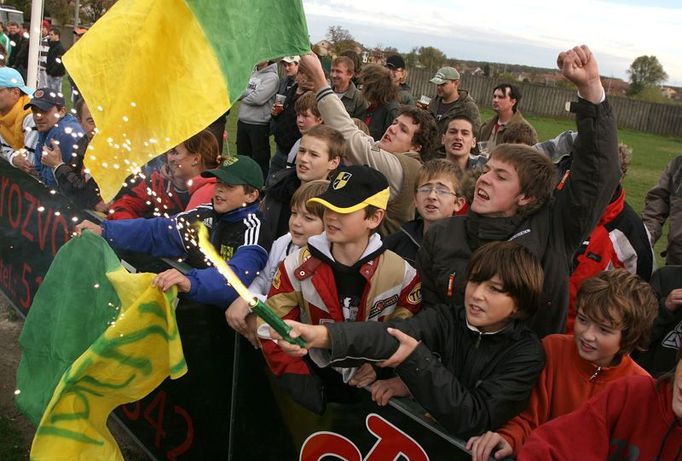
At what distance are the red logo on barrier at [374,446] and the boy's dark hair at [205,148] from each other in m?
2.22

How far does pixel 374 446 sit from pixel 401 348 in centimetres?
45

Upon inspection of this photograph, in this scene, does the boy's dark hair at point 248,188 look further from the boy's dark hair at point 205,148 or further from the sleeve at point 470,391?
the sleeve at point 470,391

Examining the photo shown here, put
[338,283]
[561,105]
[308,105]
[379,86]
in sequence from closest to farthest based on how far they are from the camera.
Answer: [338,283]
[308,105]
[379,86]
[561,105]

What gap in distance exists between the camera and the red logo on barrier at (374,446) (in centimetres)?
247

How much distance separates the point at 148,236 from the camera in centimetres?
383

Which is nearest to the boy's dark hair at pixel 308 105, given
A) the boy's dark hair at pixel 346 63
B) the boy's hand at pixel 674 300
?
the boy's dark hair at pixel 346 63

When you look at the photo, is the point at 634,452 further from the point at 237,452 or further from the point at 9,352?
the point at 9,352

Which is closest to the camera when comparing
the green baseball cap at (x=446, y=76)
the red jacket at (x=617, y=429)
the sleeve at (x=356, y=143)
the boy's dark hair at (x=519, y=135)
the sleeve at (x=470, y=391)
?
the red jacket at (x=617, y=429)

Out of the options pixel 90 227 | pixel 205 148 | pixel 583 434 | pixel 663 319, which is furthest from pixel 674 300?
pixel 90 227

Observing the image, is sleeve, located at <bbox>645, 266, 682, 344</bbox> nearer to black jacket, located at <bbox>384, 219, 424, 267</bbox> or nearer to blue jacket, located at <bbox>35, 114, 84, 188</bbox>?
black jacket, located at <bbox>384, 219, 424, 267</bbox>

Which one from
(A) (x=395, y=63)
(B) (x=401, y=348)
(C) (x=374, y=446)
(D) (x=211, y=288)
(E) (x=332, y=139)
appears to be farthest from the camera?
(A) (x=395, y=63)

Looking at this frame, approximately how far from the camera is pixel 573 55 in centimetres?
253

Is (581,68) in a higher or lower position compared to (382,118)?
higher

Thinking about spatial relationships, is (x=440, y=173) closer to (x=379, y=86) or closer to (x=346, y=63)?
(x=379, y=86)
